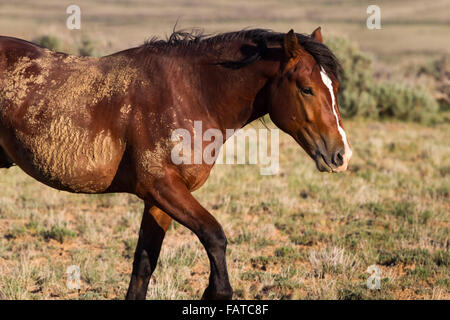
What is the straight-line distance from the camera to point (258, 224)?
763 cm

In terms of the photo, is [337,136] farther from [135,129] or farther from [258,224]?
[258,224]

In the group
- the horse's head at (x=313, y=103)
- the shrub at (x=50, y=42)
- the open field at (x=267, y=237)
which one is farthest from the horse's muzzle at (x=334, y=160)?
the shrub at (x=50, y=42)

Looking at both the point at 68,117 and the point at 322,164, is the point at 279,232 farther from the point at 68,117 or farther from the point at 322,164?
the point at 68,117

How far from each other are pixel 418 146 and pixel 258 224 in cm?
692

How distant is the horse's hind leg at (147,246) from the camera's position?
4.40 meters

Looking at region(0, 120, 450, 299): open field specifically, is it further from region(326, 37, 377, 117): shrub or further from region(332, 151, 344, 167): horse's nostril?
region(326, 37, 377, 117): shrub

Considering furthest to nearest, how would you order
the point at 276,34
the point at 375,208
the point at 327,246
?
the point at 375,208, the point at 327,246, the point at 276,34

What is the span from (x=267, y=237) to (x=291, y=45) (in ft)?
11.7

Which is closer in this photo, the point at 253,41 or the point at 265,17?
the point at 253,41

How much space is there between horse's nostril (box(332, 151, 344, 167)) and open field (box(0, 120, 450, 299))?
5.68ft

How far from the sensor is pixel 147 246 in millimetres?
4461

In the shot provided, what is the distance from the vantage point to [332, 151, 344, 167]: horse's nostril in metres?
3.88

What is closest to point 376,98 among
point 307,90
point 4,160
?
point 307,90

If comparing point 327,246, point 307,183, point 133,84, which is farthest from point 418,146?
point 133,84
